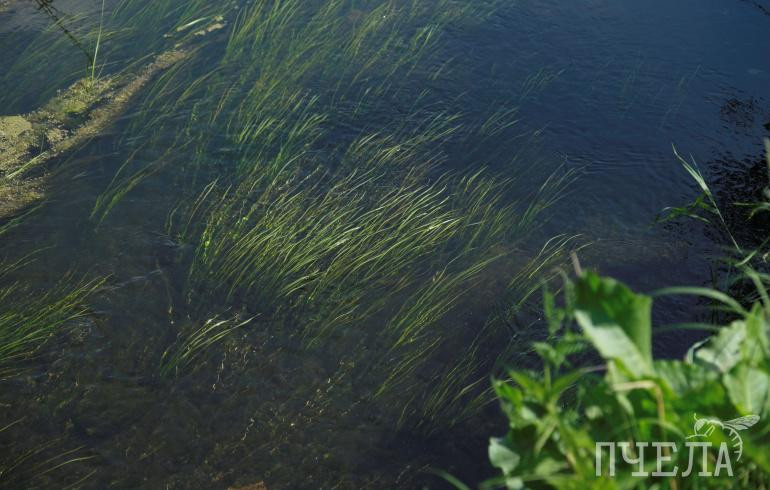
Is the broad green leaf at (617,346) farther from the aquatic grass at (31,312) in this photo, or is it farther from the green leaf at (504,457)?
the aquatic grass at (31,312)

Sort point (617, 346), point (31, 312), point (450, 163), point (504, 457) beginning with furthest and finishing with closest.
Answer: point (450, 163) → point (31, 312) → point (504, 457) → point (617, 346)

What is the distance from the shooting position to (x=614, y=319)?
1.38 metres

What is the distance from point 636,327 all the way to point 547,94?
3.51 meters

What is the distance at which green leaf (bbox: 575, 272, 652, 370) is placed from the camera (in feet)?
4.46

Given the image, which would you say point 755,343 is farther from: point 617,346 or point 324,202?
point 324,202

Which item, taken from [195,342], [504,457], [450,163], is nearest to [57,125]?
[195,342]

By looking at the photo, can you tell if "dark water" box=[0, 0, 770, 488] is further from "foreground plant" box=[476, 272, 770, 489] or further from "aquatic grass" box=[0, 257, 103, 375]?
"foreground plant" box=[476, 272, 770, 489]

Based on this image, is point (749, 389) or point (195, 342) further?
point (195, 342)

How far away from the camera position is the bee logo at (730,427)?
1.38 meters

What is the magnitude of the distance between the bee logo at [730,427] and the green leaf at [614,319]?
16 centimetres

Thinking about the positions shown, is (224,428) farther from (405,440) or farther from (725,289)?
(725,289)

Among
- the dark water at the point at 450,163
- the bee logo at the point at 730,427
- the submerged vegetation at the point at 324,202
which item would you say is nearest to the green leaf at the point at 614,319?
the bee logo at the point at 730,427

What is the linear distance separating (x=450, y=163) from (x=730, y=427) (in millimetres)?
2867

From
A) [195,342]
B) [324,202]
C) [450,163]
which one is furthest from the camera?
[450,163]
